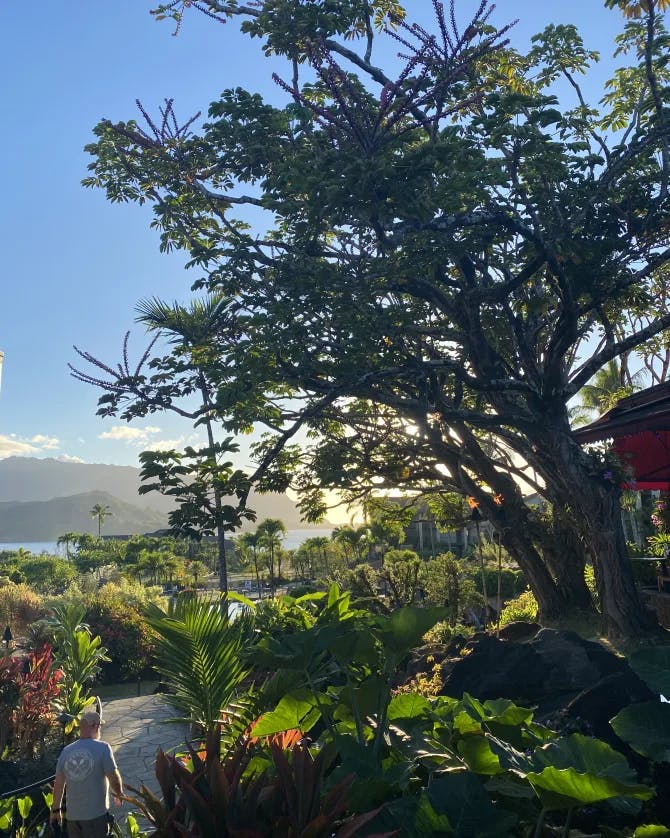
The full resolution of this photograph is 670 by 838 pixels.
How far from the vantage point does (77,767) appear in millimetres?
4848

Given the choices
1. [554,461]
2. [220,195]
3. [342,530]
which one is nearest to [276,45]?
[220,195]

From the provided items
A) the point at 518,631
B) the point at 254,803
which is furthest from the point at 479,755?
the point at 518,631

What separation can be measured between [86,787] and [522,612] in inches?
451

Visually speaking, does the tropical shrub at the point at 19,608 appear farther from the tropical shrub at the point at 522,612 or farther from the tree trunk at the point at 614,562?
the tree trunk at the point at 614,562

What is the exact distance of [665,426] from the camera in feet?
28.2

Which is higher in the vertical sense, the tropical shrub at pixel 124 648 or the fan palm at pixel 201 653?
the fan palm at pixel 201 653

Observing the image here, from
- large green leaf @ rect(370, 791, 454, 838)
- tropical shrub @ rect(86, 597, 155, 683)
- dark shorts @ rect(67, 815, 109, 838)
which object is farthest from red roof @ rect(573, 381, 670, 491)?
tropical shrub @ rect(86, 597, 155, 683)

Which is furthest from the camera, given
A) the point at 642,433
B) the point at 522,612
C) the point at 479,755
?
the point at 522,612

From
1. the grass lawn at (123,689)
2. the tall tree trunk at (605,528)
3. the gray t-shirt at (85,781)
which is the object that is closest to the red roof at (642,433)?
the tall tree trunk at (605,528)

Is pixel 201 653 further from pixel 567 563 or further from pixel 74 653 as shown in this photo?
pixel 567 563

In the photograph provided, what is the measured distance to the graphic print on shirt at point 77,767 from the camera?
4832 millimetres

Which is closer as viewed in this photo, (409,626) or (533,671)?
(409,626)

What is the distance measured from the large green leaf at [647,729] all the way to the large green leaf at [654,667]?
8cm

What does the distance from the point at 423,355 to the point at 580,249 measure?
14.2 ft
